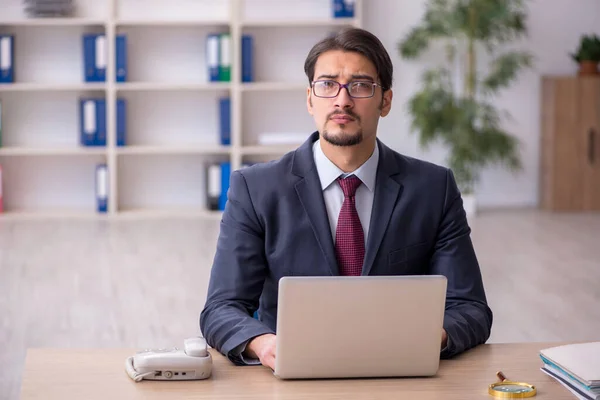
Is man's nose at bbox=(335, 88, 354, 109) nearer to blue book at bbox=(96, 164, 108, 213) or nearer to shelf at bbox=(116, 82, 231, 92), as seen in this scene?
shelf at bbox=(116, 82, 231, 92)

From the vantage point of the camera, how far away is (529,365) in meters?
1.86

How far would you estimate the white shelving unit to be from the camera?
24.7 ft

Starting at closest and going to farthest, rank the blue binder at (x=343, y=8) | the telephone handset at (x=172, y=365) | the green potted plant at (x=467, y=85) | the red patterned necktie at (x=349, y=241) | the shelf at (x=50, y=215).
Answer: the telephone handset at (x=172, y=365) → the red patterned necktie at (x=349, y=241) → the green potted plant at (x=467, y=85) → the shelf at (x=50, y=215) → the blue binder at (x=343, y=8)

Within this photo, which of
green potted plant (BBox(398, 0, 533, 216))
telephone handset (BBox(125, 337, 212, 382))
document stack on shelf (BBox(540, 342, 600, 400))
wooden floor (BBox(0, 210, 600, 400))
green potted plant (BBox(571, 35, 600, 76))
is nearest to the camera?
document stack on shelf (BBox(540, 342, 600, 400))

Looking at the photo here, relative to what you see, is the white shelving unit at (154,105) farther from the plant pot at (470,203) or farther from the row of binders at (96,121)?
the plant pot at (470,203)

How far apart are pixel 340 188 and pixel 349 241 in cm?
13

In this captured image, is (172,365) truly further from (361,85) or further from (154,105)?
(154,105)

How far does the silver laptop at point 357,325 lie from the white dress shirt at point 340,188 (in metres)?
0.56

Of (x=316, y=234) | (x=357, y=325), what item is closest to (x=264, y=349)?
(x=357, y=325)

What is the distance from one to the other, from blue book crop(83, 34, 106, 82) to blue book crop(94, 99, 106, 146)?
20cm

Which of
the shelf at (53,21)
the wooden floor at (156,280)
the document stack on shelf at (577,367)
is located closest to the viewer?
the document stack on shelf at (577,367)

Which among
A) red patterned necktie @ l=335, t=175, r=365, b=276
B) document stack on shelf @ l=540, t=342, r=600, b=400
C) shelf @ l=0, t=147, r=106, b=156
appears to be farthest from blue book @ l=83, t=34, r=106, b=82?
document stack on shelf @ l=540, t=342, r=600, b=400

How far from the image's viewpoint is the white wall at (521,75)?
782cm

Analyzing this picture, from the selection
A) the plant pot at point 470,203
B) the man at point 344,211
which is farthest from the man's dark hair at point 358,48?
the plant pot at point 470,203
